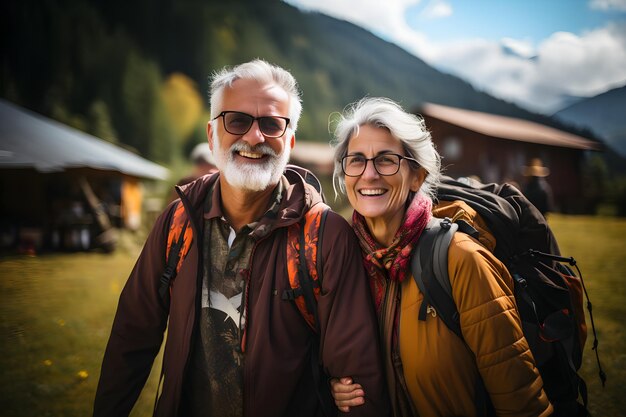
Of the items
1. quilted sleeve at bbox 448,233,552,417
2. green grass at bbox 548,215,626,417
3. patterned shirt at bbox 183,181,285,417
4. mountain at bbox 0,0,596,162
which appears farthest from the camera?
mountain at bbox 0,0,596,162

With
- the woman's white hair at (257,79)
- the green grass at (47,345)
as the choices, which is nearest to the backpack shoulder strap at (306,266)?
the woman's white hair at (257,79)

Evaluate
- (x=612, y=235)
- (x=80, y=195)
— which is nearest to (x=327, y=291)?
(x=612, y=235)

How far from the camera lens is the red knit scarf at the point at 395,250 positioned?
6.10 ft

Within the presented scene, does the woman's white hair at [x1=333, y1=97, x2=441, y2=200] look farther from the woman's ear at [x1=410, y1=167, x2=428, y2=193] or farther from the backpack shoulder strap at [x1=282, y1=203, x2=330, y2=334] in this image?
the backpack shoulder strap at [x1=282, y1=203, x2=330, y2=334]

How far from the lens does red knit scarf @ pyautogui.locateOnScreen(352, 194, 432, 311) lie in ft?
6.10

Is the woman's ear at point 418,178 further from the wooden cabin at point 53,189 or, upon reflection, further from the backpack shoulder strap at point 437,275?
the wooden cabin at point 53,189

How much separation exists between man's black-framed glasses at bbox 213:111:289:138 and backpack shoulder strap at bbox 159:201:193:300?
0.60m

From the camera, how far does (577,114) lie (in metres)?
5.13

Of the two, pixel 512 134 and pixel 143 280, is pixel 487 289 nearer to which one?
pixel 143 280

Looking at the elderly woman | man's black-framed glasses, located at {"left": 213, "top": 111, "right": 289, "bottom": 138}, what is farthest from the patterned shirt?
the elderly woman

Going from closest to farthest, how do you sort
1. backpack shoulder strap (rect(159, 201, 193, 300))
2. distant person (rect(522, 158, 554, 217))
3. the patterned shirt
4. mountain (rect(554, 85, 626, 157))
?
1. the patterned shirt
2. backpack shoulder strap (rect(159, 201, 193, 300))
3. mountain (rect(554, 85, 626, 157))
4. distant person (rect(522, 158, 554, 217))

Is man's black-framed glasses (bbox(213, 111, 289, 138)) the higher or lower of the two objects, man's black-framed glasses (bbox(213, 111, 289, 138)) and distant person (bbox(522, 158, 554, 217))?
the higher

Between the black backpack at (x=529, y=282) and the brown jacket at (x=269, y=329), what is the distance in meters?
0.37

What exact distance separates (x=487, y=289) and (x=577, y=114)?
4861 mm
